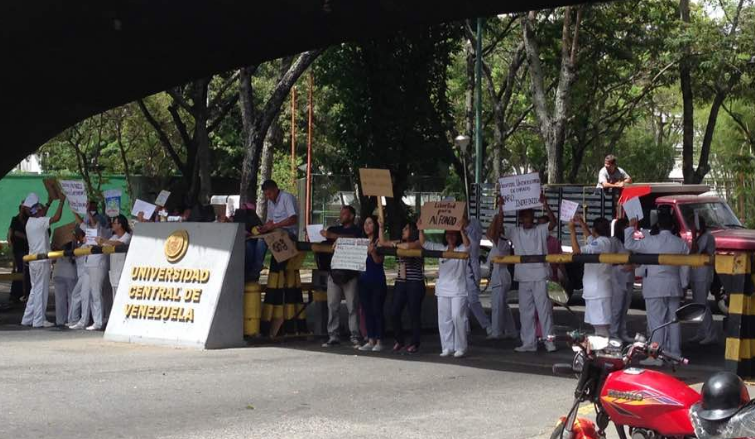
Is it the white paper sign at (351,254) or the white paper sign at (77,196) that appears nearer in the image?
the white paper sign at (351,254)

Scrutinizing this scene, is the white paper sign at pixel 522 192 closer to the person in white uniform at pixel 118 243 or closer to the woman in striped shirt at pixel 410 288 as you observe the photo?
the woman in striped shirt at pixel 410 288

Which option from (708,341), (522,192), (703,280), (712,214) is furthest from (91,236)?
(712,214)

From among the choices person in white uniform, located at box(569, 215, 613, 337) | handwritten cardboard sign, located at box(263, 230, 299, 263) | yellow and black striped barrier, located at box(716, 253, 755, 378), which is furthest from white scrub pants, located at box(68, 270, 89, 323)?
yellow and black striped barrier, located at box(716, 253, 755, 378)

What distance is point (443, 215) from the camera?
14.2 m

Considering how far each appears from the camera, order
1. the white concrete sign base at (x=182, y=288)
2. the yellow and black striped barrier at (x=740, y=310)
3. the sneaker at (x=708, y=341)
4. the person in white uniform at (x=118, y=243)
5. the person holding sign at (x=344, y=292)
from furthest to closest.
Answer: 1. the person in white uniform at (x=118, y=243)
2. the sneaker at (x=708, y=341)
3. the person holding sign at (x=344, y=292)
4. the white concrete sign base at (x=182, y=288)
5. the yellow and black striped barrier at (x=740, y=310)

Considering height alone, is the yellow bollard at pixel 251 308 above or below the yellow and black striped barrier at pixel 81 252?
below

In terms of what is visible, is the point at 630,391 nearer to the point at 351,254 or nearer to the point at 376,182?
the point at 351,254

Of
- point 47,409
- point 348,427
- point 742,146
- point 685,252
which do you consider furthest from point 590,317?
point 742,146

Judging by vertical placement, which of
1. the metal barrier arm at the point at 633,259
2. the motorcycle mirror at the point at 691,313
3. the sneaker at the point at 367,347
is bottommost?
the sneaker at the point at 367,347

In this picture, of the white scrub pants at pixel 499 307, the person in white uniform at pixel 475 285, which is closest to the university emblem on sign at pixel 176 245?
the person in white uniform at pixel 475 285

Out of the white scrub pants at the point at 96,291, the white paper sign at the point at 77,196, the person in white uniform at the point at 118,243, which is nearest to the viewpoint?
the person in white uniform at the point at 118,243

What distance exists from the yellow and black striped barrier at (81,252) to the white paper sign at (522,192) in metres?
5.86

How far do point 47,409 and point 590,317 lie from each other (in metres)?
6.51

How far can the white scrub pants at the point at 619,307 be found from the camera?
14.7m
